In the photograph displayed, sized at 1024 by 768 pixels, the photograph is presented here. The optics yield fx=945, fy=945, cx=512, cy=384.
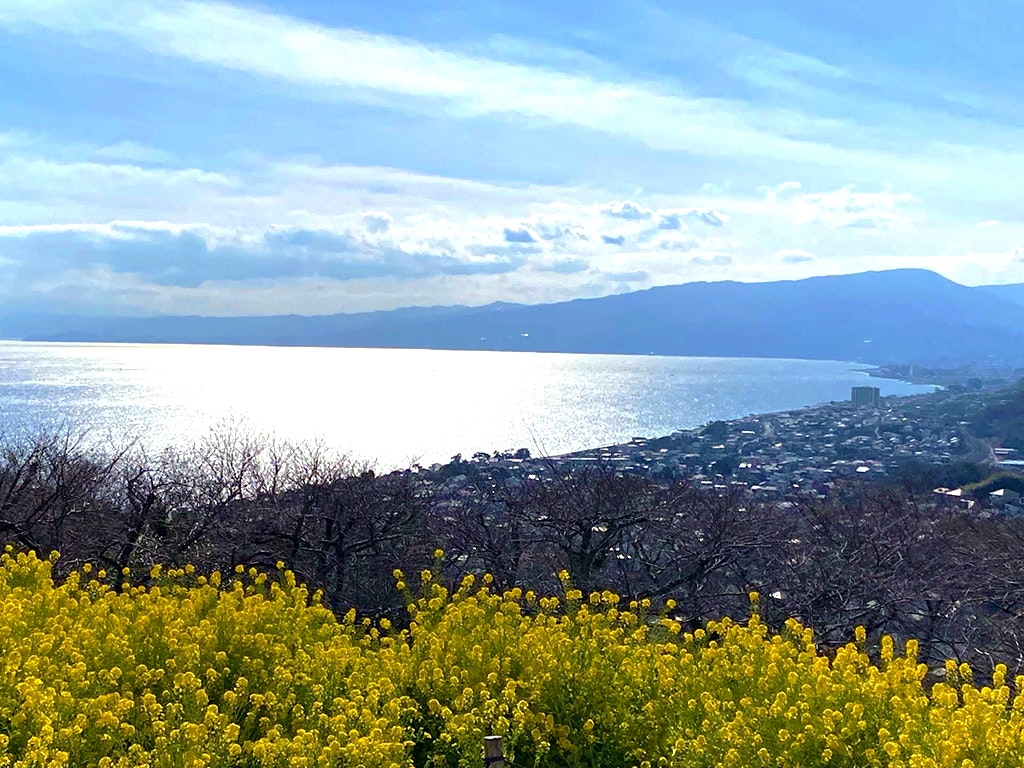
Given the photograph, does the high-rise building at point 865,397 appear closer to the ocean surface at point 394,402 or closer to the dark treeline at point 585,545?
the ocean surface at point 394,402

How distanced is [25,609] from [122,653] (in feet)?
3.53

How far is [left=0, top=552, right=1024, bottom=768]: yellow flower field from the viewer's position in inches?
165

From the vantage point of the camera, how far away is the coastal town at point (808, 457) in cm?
2475

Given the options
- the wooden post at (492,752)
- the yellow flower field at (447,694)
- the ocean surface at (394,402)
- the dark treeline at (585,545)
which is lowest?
the ocean surface at (394,402)

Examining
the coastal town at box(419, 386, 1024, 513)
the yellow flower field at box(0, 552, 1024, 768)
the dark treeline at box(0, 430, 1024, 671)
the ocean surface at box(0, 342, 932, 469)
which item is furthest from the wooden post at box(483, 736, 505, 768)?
the ocean surface at box(0, 342, 932, 469)

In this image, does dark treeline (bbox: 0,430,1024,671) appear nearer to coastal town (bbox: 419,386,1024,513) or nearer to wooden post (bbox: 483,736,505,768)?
coastal town (bbox: 419,386,1024,513)

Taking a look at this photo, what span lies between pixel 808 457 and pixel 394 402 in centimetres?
5455

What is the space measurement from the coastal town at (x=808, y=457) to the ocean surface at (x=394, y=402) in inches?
126

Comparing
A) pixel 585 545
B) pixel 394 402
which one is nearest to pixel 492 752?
pixel 585 545

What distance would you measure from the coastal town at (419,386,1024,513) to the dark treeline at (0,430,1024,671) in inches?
126

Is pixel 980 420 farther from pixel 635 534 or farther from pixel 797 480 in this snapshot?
pixel 635 534

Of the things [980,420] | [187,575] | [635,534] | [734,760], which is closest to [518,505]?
[635,534]

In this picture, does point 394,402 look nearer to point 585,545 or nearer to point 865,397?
point 865,397

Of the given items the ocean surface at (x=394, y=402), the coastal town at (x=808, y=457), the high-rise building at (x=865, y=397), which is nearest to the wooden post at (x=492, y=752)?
the coastal town at (x=808, y=457)
